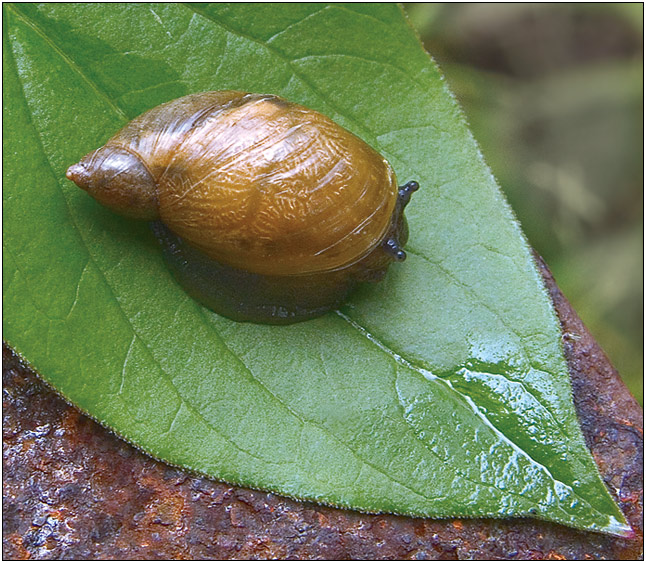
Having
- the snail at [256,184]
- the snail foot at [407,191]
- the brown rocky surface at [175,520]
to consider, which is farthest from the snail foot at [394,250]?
the brown rocky surface at [175,520]

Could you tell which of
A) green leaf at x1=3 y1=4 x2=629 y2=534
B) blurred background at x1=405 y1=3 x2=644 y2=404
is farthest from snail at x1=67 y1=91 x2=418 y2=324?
blurred background at x1=405 y1=3 x2=644 y2=404

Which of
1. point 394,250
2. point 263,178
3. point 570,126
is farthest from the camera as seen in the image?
point 570,126

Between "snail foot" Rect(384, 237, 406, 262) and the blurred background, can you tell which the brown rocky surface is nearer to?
"snail foot" Rect(384, 237, 406, 262)

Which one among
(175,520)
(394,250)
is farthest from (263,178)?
(175,520)

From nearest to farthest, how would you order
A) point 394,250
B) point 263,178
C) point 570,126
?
point 263,178 < point 394,250 < point 570,126

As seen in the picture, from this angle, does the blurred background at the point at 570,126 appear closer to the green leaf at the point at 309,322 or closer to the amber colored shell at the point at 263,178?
the green leaf at the point at 309,322

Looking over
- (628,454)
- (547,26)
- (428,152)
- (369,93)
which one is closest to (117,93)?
(369,93)

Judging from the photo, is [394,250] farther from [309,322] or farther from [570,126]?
[570,126]
